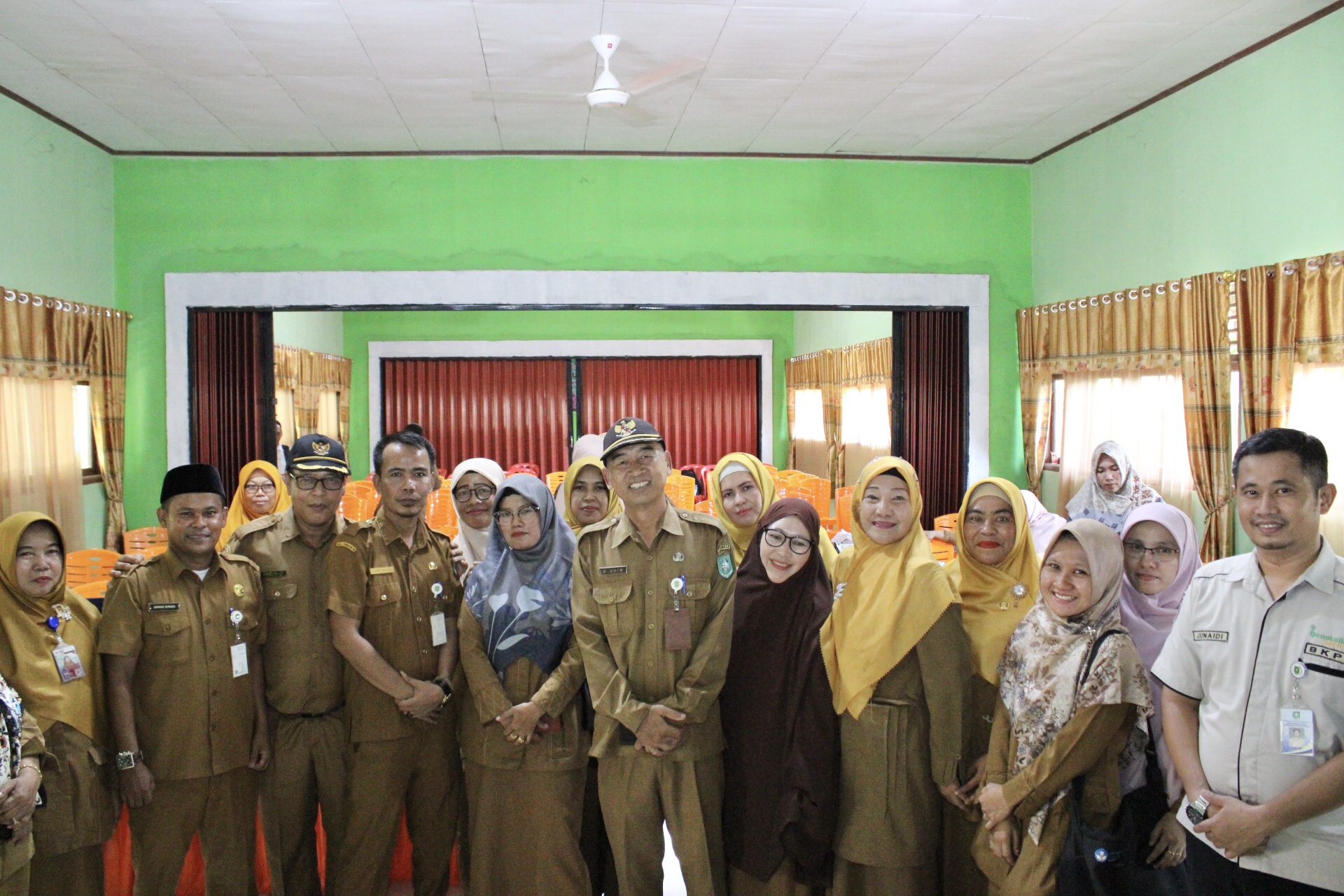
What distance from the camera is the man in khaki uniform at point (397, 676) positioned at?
2707mm

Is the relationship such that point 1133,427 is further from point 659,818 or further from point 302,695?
point 302,695

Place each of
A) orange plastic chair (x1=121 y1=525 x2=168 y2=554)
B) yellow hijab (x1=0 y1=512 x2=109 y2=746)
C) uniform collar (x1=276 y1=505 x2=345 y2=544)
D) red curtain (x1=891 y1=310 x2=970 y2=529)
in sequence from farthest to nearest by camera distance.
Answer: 1. red curtain (x1=891 y1=310 x2=970 y2=529)
2. orange plastic chair (x1=121 y1=525 x2=168 y2=554)
3. uniform collar (x1=276 y1=505 x2=345 y2=544)
4. yellow hijab (x1=0 y1=512 x2=109 y2=746)

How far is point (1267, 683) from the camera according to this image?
75.8 inches

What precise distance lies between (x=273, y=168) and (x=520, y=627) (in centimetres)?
436

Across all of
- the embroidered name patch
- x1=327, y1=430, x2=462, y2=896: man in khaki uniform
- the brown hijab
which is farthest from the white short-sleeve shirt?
x1=327, y1=430, x2=462, y2=896: man in khaki uniform

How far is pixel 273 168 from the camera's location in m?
5.63

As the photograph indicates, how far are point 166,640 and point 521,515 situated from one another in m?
1.12

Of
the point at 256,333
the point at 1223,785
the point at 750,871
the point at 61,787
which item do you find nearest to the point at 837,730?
the point at 750,871

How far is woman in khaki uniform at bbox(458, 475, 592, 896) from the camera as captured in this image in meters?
2.66

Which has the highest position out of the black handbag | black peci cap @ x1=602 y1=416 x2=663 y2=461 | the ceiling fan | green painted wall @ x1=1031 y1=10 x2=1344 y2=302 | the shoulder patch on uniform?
the ceiling fan

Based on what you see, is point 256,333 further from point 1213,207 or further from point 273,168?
point 1213,207

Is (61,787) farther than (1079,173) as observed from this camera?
No

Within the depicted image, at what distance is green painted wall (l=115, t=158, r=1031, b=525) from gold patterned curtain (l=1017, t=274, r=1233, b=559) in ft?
3.38

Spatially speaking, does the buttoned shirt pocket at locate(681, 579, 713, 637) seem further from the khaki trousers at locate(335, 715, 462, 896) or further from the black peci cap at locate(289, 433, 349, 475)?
the black peci cap at locate(289, 433, 349, 475)
